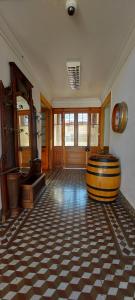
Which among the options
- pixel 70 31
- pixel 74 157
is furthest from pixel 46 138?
pixel 70 31

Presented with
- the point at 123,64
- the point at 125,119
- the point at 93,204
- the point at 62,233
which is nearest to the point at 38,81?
the point at 123,64

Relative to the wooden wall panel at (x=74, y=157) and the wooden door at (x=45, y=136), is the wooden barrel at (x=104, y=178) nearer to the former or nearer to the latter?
the wooden door at (x=45, y=136)

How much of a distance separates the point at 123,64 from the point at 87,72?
1135 mm

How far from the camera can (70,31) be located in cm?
250

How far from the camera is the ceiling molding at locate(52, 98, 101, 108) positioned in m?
6.69

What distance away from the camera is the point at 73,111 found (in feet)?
22.1

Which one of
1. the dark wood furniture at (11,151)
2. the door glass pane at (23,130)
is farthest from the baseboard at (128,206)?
the door glass pane at (23,130)

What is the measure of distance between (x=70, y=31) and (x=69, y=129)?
4402 mm

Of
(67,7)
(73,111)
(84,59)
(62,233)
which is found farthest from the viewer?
(73,111)

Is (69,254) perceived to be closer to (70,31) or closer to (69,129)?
(70,31)

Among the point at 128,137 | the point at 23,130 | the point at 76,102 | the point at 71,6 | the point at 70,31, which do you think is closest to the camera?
the point at 71,6

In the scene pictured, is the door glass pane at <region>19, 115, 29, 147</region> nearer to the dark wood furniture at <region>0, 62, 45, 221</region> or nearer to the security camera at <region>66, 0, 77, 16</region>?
the dark wood furniture at <region>0, 62, 45, 221</region>

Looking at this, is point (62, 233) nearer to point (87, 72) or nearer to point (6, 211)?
point (6, 211)

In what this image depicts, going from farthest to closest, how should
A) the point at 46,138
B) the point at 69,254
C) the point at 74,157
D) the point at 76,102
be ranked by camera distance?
1. the point at 74,157
2. the point at 76,102
3. the point at 46,138
4. the point at 69,254
